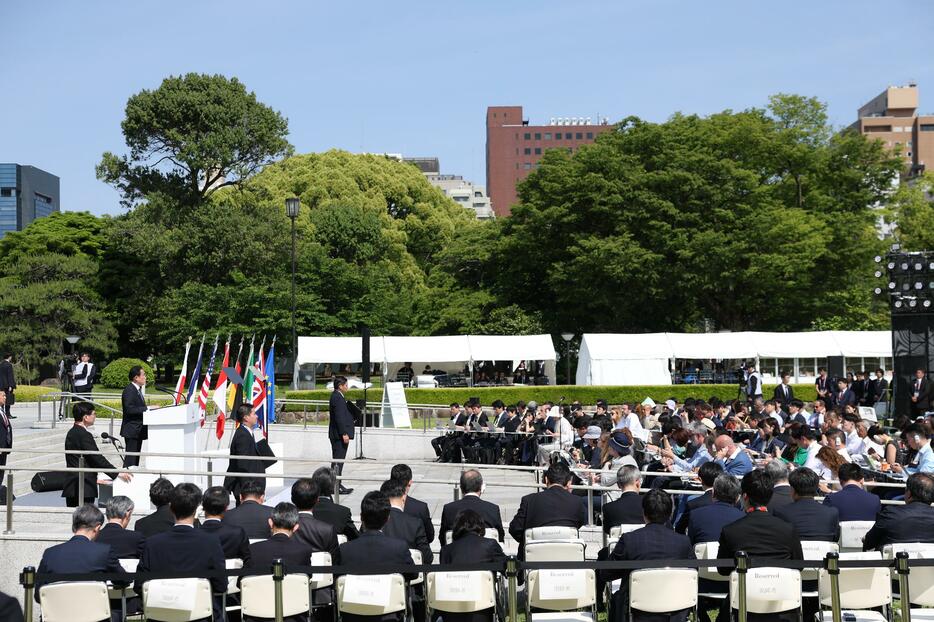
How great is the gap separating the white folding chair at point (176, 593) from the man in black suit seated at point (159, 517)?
1.52 metres

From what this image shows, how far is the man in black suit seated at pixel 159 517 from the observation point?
785cm

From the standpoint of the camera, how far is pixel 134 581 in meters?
6.24

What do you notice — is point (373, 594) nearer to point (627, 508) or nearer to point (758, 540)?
point (758, 540)

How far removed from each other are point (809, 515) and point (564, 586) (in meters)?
2.34

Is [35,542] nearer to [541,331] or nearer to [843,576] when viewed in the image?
[843,576]

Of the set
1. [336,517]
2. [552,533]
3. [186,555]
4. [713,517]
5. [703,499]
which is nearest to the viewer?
[186,555]

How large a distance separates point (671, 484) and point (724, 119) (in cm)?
4187

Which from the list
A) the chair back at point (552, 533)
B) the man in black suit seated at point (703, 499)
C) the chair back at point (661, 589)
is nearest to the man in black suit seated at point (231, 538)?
the chair back at point (552, 533)

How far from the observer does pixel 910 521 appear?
23.3 ft

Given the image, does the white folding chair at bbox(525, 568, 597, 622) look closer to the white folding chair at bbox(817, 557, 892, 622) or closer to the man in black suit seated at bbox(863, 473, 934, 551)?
the white folding chair at bbox(817, 557, 892, 622)

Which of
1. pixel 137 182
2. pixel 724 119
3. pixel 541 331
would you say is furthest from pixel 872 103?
pixel 137 182

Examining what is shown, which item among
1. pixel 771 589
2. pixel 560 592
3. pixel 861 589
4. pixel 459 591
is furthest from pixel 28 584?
pixel 861 589

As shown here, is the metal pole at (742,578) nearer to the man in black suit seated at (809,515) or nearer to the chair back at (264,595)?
the man in black suit seated at (809,515)

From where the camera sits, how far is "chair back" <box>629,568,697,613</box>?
625 cm
